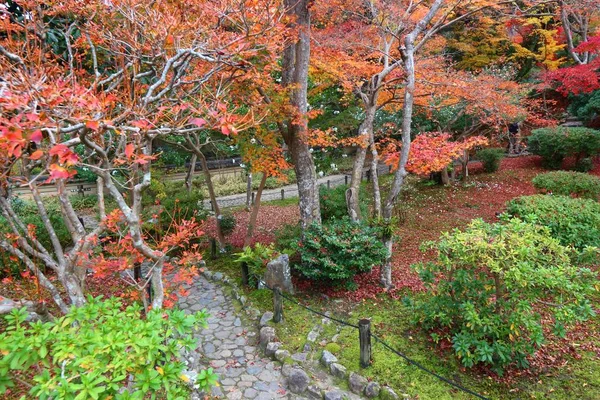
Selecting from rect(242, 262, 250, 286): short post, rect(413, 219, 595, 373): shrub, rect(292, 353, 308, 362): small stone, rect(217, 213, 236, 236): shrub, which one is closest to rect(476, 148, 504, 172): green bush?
rect(217, 213, 236, 236): shrub

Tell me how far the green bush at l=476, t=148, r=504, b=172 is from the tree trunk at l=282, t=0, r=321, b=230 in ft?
34.7

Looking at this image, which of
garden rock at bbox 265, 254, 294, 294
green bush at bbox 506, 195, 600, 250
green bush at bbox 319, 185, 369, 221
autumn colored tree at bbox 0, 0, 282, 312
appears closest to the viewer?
autumn colored tree at bbox 0, 0, 282, 312

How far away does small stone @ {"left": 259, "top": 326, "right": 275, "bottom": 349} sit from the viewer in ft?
19.5

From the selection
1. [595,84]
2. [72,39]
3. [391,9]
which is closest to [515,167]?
[595,84]

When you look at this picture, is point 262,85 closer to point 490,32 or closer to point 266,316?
point 266,316

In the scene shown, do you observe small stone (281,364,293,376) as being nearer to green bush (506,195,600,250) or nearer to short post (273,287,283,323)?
short post (273,287,283,323)

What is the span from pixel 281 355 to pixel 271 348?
0.23 metres

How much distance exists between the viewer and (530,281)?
432 cm

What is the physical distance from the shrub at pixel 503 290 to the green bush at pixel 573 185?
7.11m

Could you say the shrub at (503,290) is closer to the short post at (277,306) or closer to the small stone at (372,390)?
the small stone at (372,390)

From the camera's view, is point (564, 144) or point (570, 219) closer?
point (570, 219)

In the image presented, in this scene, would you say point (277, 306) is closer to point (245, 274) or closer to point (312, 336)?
point (312, 336)

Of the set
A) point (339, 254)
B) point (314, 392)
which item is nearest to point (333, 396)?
point (314, 392)

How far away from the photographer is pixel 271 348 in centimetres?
575
